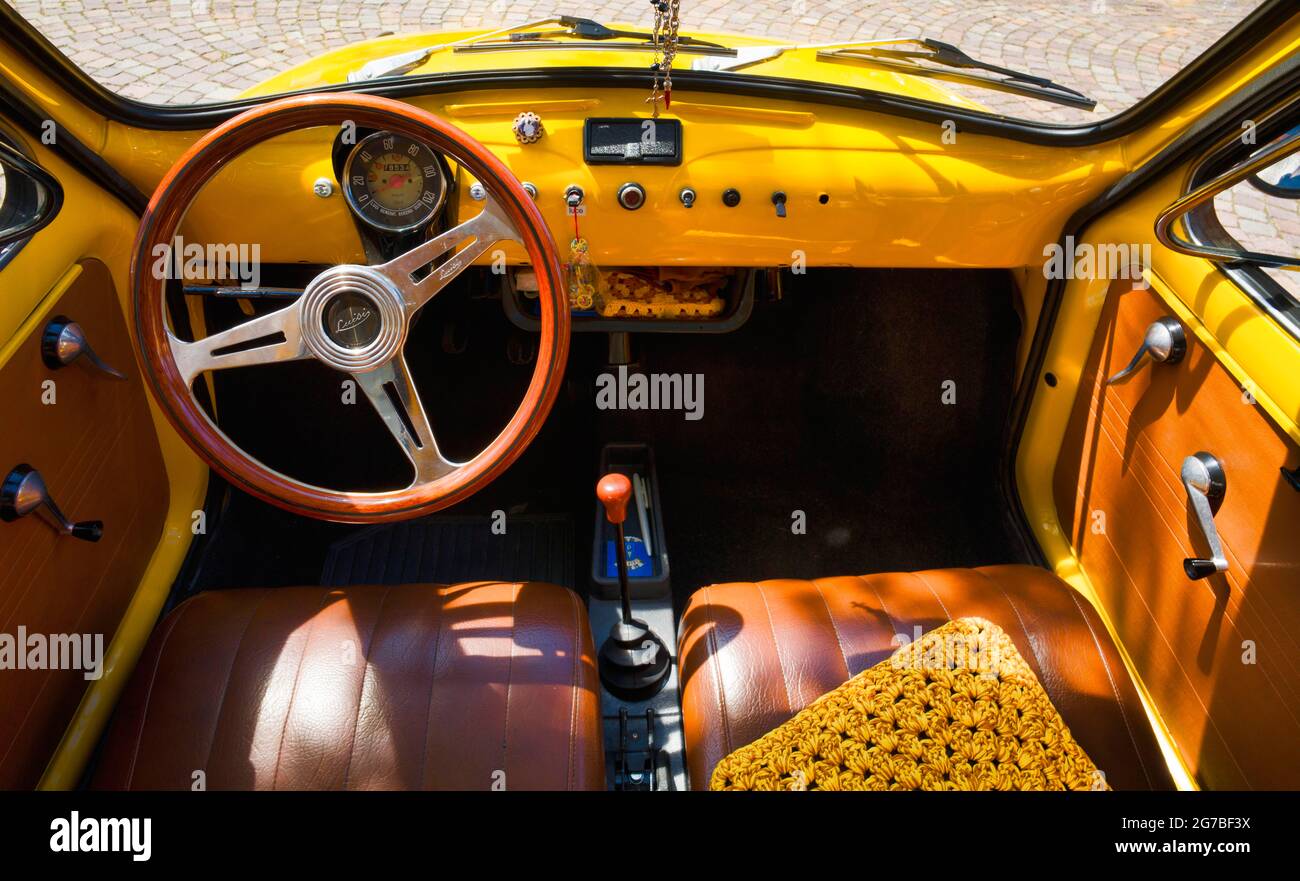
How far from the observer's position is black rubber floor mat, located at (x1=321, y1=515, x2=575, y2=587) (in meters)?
2.47

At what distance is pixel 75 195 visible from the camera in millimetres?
1742

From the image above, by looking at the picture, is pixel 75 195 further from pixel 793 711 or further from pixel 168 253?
pixel 793 711

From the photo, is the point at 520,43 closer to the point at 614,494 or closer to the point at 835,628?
the point at 614,494

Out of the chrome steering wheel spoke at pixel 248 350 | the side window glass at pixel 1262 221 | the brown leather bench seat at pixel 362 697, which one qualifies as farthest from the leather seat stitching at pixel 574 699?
the side window glass at pixel 1262 221

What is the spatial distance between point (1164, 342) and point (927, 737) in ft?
2.87

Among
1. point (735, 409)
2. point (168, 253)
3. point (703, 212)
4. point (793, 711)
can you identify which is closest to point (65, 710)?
point (168, 253)

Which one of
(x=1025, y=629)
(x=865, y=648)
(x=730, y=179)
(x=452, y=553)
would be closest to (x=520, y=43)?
(x=730, y=179)

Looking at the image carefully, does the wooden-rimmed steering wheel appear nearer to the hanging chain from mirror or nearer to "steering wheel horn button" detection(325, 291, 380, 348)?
"steering wheel horn button" detection(325, 291, 380, 348)

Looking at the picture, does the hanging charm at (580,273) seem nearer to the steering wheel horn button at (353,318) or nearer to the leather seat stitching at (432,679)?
the steering wheel horn button at (353,318)

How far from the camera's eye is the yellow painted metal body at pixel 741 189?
1.88 meters

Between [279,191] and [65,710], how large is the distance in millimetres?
1117

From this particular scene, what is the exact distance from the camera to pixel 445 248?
5.22 ft

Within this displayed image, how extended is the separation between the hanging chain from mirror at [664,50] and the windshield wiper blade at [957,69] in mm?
450
